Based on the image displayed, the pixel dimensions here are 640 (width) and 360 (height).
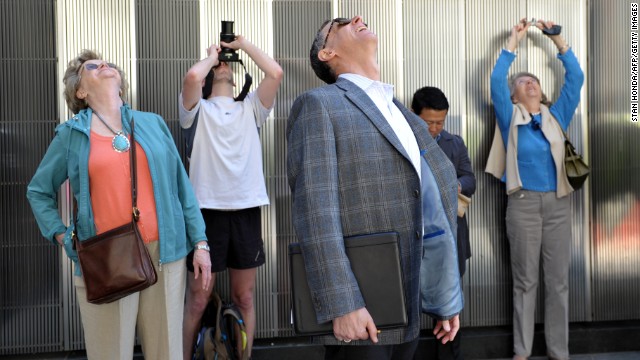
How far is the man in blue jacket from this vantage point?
5680 millimetres

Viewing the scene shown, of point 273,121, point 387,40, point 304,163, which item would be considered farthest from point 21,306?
point 304,163

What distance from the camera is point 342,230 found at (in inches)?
107

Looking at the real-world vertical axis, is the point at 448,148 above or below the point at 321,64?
below

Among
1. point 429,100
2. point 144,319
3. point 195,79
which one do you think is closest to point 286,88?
point 195,79

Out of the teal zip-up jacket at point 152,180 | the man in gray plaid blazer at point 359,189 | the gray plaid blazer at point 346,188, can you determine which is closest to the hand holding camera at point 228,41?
the teal zip-up jacket at point 152,180

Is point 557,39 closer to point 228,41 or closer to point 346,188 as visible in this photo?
point 228,41

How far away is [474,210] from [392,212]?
364 cm

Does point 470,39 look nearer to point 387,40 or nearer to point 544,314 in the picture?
point 387,40

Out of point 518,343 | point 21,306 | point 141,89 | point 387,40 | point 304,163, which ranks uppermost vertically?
point 387,40

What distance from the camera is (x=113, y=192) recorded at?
12.9ft

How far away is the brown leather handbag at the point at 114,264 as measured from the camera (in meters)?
3.78

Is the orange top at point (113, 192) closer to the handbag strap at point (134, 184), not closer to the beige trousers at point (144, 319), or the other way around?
the handbag strap at point (134, 184)

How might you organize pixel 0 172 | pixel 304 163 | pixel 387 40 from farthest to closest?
pixel 387 40
pixel 0 172
pixel 304 163

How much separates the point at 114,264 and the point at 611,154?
436 cm
